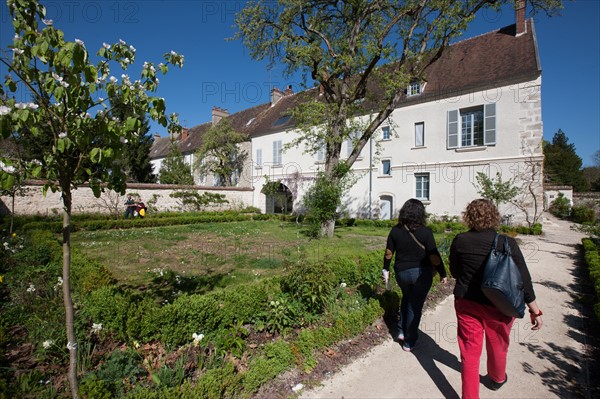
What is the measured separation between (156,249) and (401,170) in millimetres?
14660

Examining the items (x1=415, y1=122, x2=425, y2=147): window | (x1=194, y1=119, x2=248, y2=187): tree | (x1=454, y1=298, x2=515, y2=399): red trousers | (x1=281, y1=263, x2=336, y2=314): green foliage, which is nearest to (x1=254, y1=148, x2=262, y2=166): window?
(x1=194, y1=119, x2=248, y2=187): tree

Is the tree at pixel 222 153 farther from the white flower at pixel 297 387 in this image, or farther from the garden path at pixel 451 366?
the white flower at pixel 297 387

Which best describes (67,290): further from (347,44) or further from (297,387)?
(347,44)

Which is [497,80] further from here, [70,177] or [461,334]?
[70,177]

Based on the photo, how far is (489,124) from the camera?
15.5 meters

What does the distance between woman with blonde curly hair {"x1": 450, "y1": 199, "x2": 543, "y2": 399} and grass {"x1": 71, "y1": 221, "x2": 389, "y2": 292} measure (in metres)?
2.54

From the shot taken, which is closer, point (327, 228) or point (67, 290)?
point (67, 290)

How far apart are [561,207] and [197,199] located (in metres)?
31.4

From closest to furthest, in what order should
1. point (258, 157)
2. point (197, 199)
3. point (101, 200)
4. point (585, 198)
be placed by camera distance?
1. point (101, 200)
2. point (197, 199)
3. point (258, 157)
4. point (585, 198)

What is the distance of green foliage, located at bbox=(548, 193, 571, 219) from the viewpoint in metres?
26.2

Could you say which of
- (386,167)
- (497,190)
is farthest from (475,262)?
(386,167)

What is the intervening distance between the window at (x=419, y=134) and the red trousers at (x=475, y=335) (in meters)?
16.8

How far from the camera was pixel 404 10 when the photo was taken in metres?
11.4

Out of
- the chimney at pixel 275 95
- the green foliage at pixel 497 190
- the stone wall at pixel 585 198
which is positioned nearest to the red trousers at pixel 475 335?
the green foliage at pixel 497 190
